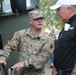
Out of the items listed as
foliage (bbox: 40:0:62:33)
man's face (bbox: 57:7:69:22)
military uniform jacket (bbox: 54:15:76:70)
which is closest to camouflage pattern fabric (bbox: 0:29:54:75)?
military uniform jacket (bbox: 54:15:76:70)

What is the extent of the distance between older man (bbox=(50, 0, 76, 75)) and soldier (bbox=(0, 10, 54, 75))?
95cm

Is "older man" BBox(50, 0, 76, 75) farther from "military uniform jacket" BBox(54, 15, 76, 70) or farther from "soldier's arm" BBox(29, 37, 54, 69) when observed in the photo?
"soldier's arm" BBox(29, 37, 54, 69)

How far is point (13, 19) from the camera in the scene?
6.21m

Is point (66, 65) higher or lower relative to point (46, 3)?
higher

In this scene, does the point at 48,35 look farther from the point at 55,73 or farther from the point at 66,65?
the point at 66,65

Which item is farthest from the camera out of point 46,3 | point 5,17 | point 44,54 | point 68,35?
point 46,3

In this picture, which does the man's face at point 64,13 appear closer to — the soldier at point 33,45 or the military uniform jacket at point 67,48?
the military uniform jacket at point 67,48

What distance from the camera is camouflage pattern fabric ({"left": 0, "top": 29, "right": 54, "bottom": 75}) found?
498cm

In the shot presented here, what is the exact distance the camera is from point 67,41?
3877mm

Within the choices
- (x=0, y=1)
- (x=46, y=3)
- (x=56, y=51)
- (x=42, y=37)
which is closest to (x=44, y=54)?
(x=42, y=37)

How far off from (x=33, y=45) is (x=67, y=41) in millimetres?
1337

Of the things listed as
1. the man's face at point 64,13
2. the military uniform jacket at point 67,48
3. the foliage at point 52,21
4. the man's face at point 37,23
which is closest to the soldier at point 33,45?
the man's face at point 37,23

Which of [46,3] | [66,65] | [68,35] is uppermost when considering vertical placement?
[68,35]

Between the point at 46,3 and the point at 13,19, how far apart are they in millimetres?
18031
